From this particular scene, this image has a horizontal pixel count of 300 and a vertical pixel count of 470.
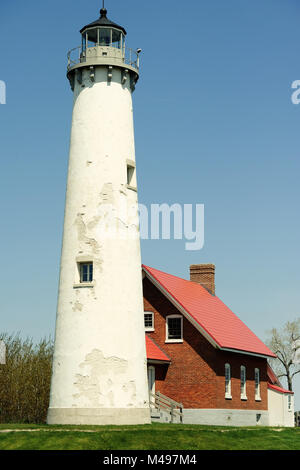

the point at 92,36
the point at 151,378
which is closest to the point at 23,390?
the point at 151,378

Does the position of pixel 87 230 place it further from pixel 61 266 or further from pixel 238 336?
pixel 238 336

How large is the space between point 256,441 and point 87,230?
10.0m

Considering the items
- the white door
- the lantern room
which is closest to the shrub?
the white door

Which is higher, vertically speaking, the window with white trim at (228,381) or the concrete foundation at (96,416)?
the window with white trim at (228,381)

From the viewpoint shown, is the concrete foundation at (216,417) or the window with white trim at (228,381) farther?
the window with white trim at (228,381)

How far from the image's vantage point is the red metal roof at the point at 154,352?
35516mm

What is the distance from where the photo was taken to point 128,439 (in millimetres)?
22875

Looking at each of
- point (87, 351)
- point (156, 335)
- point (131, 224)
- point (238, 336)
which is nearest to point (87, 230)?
point (131, 224)

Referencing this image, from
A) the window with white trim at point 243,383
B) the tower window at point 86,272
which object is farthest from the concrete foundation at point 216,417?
the tower window at point 86,272

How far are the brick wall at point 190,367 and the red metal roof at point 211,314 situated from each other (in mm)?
590

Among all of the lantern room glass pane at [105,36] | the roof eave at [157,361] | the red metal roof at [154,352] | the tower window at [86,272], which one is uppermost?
the lantern room glass pane at [105,36]

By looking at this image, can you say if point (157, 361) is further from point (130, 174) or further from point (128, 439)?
point (128, 439)

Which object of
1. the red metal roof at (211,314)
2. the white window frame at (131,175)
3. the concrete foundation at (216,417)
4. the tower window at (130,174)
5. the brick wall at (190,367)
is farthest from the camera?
the red metal roof at (211,314)

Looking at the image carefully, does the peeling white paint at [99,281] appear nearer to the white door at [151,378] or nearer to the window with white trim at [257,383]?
the white door at [151,378]
